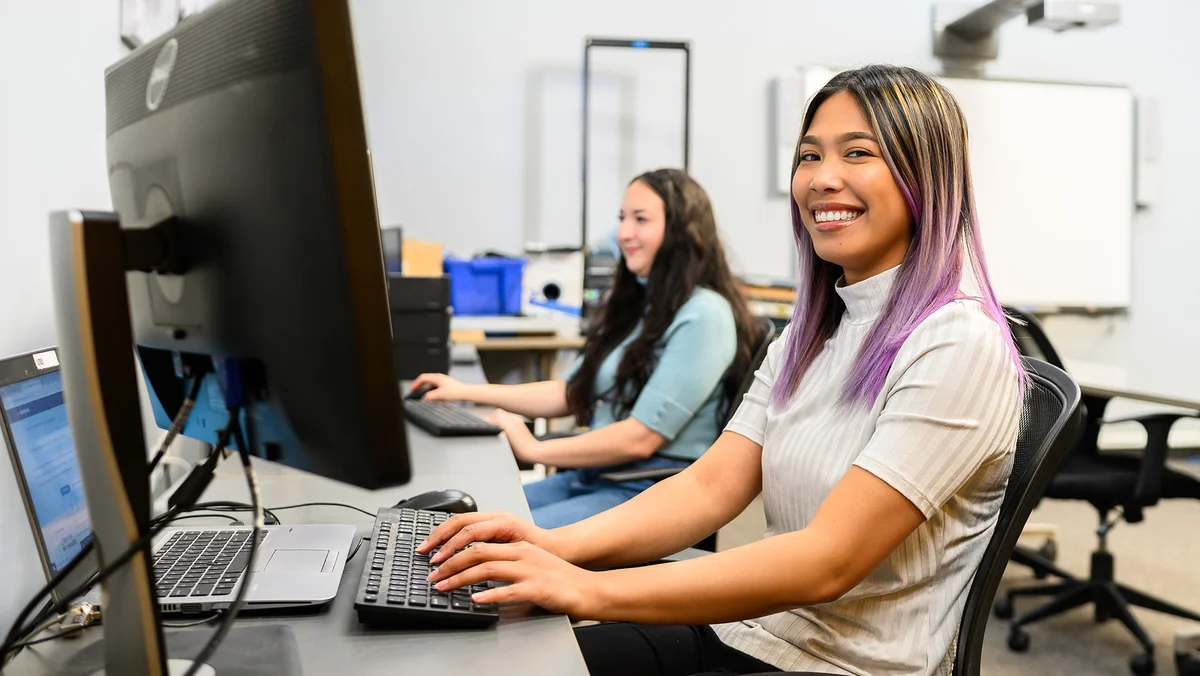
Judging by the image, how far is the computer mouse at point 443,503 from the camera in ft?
3.83

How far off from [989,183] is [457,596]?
455 centimetres

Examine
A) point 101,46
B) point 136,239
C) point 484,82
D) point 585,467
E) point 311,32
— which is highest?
point 484,82

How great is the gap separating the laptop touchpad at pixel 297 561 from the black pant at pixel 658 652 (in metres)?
0.31

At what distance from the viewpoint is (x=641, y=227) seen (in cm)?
212

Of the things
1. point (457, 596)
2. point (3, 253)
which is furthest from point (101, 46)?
point (457, 596)

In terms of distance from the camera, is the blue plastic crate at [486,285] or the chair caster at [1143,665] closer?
the chair caster at [1143,665]

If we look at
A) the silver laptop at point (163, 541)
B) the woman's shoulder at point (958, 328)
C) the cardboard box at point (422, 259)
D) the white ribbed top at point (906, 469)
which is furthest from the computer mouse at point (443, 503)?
the cardboard box at point (422, 259)

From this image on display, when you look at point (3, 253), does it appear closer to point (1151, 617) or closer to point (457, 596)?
point (457, 596)

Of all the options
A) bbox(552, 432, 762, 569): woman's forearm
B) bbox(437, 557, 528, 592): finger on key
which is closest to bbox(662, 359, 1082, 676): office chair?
bbox(552, 432, 762, 569): woman's forearm

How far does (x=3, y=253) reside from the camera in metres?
1.01

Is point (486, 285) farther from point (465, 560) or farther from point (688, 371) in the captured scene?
point (465, 560)

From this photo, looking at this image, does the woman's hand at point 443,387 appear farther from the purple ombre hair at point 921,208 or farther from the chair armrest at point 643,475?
the purple ombre hair at point 921,208

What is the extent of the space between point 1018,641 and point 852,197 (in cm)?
196

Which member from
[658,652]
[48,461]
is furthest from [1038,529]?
[48,461]
